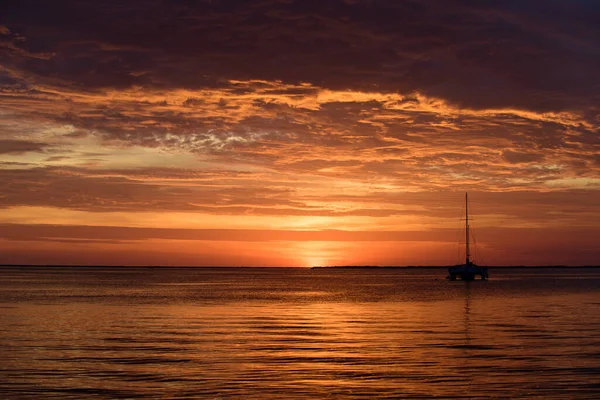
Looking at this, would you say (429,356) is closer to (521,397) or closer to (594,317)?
(521,397)

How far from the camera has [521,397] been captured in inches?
981

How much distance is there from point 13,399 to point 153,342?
15949mm

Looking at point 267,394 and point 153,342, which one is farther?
point 153,342

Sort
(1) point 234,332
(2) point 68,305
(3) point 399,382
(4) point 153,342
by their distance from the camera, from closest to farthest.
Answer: (3) point 399,382 < (4) point 153,342 < (1) point 234,332 < (2) point 68,305

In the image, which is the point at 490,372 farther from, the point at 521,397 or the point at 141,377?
the point at 141,377

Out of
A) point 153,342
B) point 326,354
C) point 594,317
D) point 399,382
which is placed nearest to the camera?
A: point 399,382

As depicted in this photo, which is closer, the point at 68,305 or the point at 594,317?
→ the point at 594,317

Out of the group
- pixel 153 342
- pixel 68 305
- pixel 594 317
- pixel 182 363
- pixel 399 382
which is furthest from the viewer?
pixel 68 305

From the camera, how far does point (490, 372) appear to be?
2992 cm

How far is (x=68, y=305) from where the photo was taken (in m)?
72.4

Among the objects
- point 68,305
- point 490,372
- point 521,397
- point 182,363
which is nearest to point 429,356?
point 490,372

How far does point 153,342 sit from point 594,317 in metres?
34.9

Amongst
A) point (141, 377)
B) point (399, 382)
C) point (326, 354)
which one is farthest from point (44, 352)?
point (399, 382)

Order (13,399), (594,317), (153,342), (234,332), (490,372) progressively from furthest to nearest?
(594,317)
(234,332)
(153,342)
(490,372)
(13,399)
